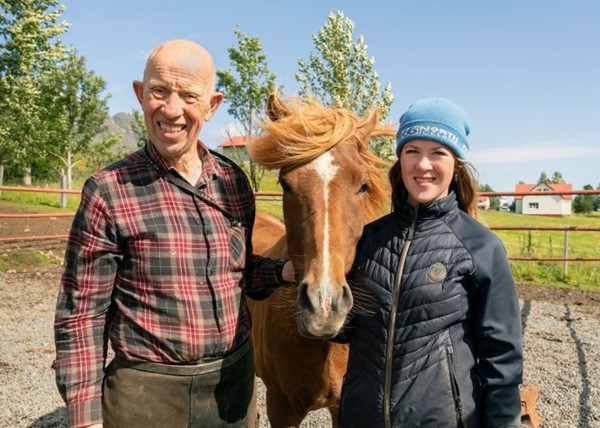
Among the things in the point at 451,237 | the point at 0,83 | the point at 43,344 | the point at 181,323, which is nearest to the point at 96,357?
the point at 181,323

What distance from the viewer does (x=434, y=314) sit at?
155 cm

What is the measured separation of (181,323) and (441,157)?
1.16 meters

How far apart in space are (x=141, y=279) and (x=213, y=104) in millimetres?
737

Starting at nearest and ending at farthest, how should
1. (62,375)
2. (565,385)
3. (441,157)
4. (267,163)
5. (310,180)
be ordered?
(62,375), (441,157), (310,180), (267,163), (565,385)

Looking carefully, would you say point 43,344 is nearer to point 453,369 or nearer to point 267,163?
point 267,163

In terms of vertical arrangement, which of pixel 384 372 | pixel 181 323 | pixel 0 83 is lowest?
pixel 384 372

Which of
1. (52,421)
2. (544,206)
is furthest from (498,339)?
(544,206)

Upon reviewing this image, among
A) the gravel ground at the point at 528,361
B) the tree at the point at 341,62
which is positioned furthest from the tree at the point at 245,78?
the gravel ground at the point at 528,361

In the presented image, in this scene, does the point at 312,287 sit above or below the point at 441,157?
below

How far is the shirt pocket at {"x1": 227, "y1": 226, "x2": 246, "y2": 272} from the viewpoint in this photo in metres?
1.75

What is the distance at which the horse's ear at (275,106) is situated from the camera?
2.39 m

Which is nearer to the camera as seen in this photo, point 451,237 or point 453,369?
point 453,369

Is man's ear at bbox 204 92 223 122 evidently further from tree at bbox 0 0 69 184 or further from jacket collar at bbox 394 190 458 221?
tree at bbox 0 0 69 184

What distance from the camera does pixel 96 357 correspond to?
4.92ft
